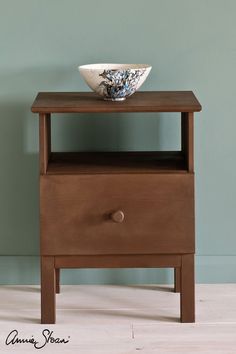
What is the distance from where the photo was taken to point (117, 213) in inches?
93.4

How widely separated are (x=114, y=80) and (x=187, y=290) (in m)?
0.63

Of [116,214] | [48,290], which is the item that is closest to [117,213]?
[116,214]

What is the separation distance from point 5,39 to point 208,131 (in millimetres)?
691

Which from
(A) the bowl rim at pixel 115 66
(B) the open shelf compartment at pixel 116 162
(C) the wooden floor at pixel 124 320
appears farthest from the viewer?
(A) the bowl rim at pixel 115 66

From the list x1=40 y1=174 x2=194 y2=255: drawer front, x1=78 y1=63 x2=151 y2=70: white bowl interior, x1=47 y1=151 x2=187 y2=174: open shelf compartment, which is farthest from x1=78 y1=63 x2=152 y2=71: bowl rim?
x1=40 y1=174 x2=194 y2=255: drawer front

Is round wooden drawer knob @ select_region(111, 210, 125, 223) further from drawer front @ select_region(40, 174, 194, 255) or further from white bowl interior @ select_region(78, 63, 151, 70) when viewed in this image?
white bowl interior @ select_region(78, 63, 151, 70)

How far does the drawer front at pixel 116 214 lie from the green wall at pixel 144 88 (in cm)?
34

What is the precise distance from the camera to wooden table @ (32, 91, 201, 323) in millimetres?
2375

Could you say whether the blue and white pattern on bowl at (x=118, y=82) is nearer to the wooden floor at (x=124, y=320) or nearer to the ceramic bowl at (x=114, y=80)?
the ceramic bowl at (x=114, y=80)

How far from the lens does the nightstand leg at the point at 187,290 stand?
243 cm

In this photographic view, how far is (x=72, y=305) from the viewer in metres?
2.59

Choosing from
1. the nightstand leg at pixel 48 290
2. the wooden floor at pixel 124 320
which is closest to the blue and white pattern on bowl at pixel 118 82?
the nightstand leg at pixel 48 290

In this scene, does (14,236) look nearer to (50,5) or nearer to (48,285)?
(48,285)

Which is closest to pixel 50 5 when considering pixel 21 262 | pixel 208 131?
pixel 208 131
